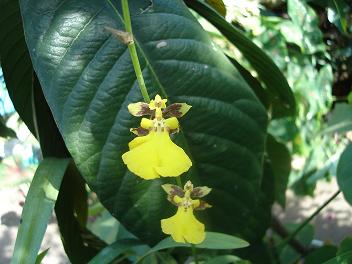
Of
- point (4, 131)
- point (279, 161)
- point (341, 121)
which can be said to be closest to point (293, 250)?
point (279, 161)

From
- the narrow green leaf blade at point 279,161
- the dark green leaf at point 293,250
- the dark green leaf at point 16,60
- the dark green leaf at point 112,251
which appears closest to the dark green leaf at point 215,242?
the dark green leaf at point 112,251

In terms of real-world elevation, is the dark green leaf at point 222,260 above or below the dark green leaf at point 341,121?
below

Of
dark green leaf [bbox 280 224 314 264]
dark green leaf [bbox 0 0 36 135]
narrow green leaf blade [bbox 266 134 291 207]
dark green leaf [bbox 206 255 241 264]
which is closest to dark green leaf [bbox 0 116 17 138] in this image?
dark green leaf [bbox 0 0 36 135]

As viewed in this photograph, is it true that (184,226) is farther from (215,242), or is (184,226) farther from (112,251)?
(112,251)

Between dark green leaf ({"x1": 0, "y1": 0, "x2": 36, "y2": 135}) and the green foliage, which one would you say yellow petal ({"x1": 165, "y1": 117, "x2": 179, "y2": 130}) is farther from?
the green foliage

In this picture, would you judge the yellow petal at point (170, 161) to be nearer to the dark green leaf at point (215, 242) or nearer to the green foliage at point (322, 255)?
the dark green leaf at point (215, 242)

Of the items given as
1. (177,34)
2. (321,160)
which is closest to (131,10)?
(177,34)
